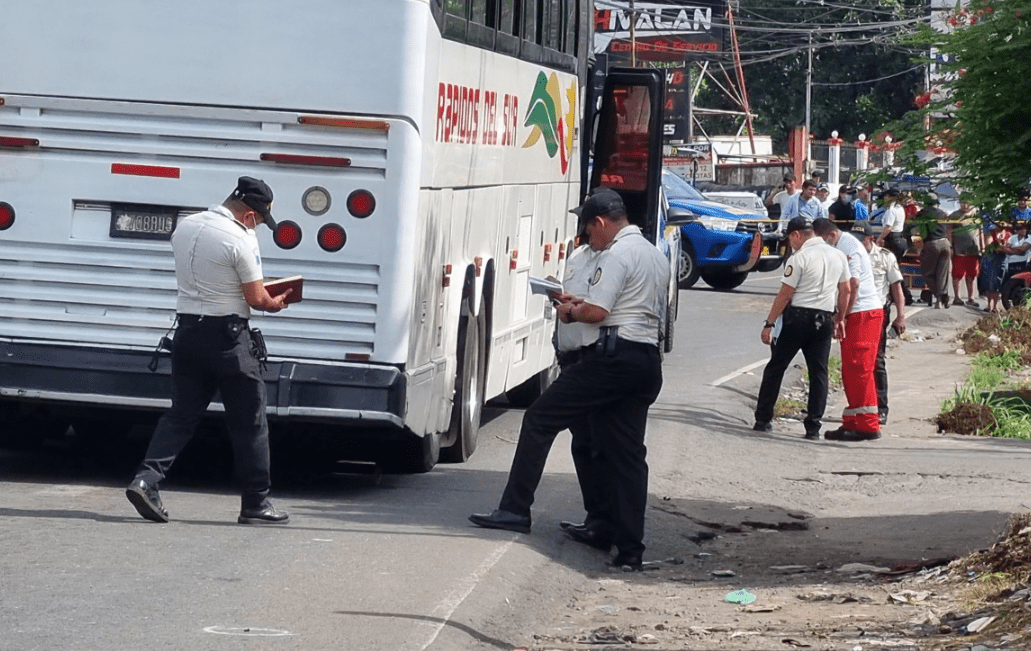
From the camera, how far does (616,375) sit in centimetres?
848

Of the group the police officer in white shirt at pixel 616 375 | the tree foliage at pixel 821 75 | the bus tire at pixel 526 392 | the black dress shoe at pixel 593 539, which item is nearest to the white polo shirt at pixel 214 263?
the police officer in white shirt at pixel 616 375

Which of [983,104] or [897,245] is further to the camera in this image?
[897,245]

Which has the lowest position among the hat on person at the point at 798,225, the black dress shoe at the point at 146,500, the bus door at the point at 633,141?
the black dress shoe at the point at 146,500

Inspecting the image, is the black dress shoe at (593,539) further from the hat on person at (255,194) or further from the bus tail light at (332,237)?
the hat on person at (255,194)

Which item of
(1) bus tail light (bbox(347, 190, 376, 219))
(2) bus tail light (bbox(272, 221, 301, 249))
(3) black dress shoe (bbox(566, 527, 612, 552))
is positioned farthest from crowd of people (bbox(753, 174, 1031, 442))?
(2) bus tail light (bbox(272, 221, 301, 249))

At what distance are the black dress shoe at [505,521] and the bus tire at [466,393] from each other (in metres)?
1.87

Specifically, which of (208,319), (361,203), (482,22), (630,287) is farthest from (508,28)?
(208,319)

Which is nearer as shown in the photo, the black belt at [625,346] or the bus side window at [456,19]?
the black belt at [625,346]

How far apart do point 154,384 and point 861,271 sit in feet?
23.5

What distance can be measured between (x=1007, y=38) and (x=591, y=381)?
8.27 feet

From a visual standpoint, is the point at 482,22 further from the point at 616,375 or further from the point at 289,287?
the point at 616,375

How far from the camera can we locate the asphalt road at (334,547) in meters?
6.49

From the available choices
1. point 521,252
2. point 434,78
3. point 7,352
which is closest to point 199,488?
point 7,352

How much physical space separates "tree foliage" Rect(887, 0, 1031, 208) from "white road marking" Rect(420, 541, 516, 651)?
274cm
